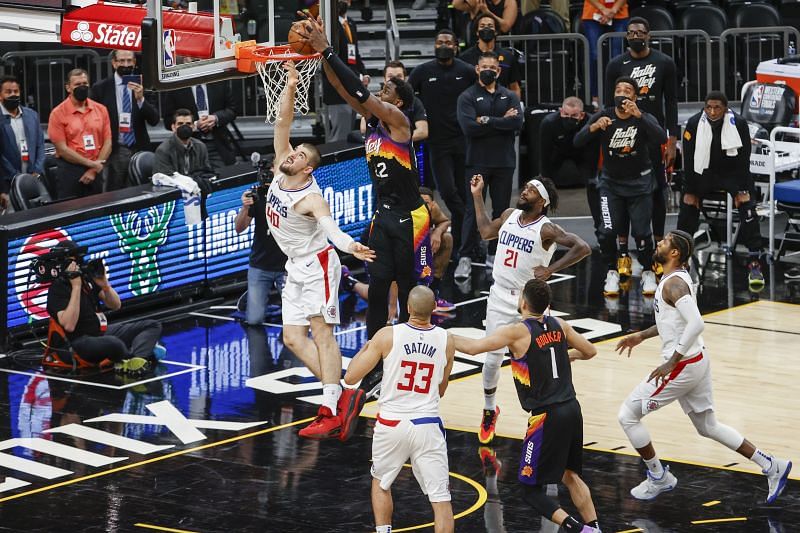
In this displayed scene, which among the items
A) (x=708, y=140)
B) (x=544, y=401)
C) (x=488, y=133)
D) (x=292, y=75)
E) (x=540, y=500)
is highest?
(x=292, y=75)

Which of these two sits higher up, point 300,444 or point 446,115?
point 446,115

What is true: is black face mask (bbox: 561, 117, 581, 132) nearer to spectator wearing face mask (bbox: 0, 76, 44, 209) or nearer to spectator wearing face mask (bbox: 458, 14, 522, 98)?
spectator wearing face mask (bbox: 458, 14, 522, 98)

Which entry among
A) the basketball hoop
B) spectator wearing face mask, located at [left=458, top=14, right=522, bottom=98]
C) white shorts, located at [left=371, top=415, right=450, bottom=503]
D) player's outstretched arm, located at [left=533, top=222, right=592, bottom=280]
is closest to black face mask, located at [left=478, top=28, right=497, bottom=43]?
spectator wearing face mask, located at [left=458, top=14, right=522, bottom=98]

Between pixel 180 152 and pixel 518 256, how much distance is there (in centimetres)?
594

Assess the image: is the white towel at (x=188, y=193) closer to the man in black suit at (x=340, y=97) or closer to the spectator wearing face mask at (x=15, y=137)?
the spectator wearing face mask at (x=15, y=137)

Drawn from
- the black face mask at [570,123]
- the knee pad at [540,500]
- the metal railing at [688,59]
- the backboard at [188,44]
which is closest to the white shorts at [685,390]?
the knee pad at [540,500]

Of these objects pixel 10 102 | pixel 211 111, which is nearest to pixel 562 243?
pixel 10 102

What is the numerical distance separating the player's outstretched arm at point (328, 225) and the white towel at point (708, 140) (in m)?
6.33

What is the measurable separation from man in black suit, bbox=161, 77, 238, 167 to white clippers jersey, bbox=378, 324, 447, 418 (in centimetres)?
971

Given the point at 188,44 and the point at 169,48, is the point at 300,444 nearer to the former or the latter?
the point at 169,48

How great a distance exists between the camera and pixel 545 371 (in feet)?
30.5

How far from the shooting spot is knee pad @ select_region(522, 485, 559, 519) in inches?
355

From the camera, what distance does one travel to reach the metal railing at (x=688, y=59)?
67.5 feet

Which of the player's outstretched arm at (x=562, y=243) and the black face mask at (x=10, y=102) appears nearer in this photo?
the player's outstretched arm at (x=562, y=243)
